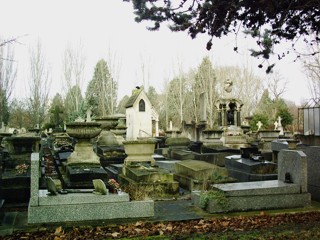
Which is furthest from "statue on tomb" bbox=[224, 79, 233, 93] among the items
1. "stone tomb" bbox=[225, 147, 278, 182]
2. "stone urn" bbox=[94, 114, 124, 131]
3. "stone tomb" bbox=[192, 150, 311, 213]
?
"stone tomb" bbox=[192, 150, 311, 213]

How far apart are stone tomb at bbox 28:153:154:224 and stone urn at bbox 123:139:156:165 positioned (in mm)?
5118

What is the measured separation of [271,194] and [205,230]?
7.86ft

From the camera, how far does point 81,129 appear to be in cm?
1154

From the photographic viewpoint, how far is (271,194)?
26.2ft

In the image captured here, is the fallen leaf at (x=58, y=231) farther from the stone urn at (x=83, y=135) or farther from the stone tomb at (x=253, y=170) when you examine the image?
the stone tomb at (x=253, y=170)

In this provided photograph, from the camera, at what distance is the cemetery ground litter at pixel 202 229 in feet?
19.2

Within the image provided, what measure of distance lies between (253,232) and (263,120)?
Result: 38117 millimetres

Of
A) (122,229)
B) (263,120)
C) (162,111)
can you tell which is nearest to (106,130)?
(122,229)

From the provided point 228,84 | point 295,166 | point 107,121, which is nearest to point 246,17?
point 295,166

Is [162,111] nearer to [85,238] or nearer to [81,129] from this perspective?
[81,129]

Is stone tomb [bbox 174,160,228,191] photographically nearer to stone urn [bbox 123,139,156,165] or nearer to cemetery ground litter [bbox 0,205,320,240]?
stone urn [bbox 123,139,156,165]

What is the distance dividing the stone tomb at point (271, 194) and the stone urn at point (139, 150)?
4.25 metres

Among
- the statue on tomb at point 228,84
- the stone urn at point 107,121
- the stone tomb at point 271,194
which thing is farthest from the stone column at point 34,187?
the statue on tomb at point 228,84

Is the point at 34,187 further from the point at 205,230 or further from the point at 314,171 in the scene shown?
the point at 314,171
